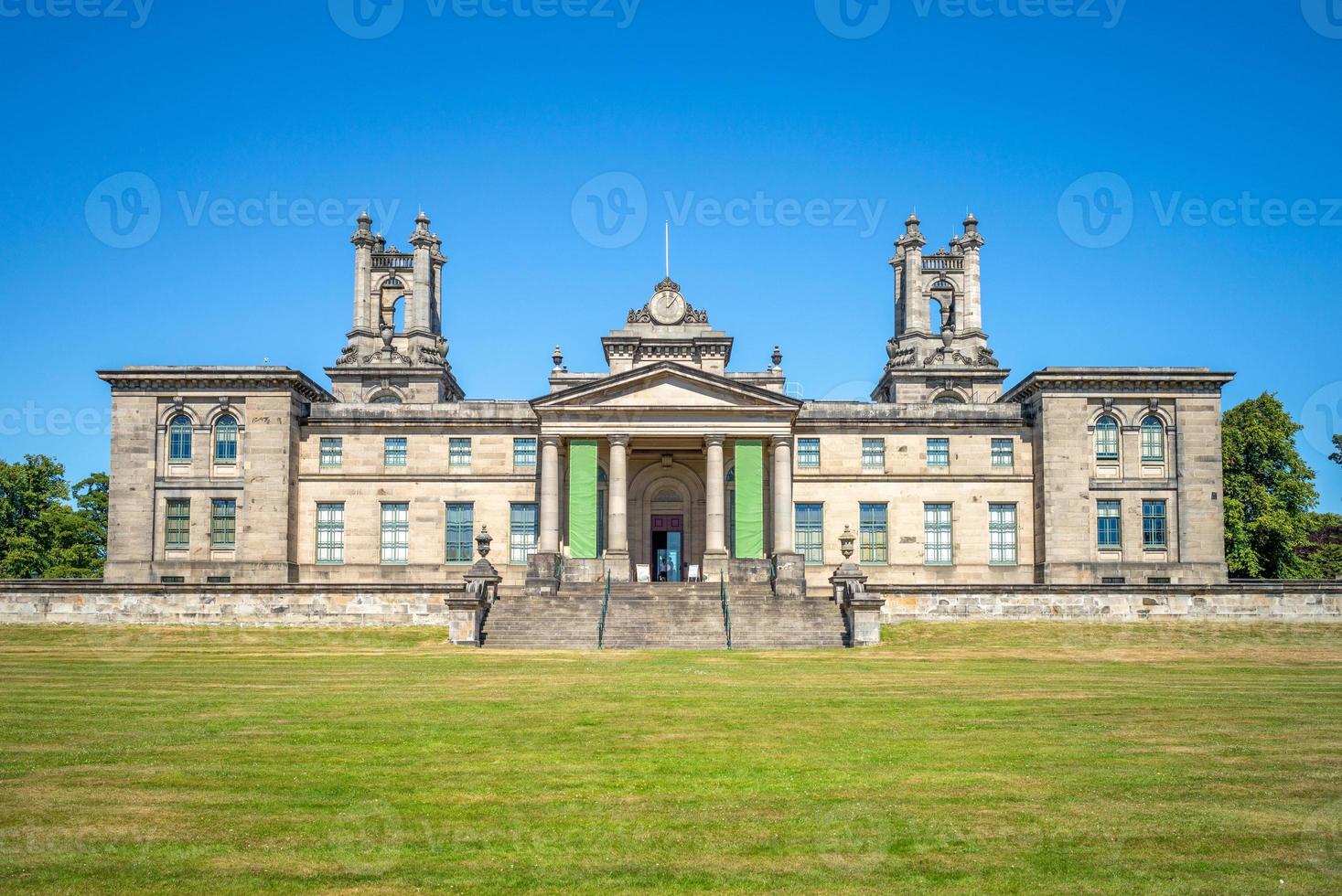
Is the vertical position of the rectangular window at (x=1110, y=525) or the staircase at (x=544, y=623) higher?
the rectangular window at (x=1110, y=525)

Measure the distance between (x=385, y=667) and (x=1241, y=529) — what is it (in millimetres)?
50004

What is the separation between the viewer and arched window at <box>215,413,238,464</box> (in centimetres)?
4984

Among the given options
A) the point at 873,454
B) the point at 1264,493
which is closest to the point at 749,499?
the point at 873,454

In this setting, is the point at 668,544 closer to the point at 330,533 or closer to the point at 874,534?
the point at 874,534

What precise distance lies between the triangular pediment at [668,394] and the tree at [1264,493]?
96.2ft

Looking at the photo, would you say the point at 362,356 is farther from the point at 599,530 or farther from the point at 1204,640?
the point at 1204,640

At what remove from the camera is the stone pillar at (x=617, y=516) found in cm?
4578

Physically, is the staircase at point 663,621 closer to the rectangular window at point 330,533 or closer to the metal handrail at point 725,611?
the metal handrail at point 725,611

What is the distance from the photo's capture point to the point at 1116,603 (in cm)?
4084

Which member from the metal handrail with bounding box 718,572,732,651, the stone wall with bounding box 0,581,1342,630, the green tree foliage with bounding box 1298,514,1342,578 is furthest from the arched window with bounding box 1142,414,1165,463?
the metal handrail with bounding box 718,572,732,651

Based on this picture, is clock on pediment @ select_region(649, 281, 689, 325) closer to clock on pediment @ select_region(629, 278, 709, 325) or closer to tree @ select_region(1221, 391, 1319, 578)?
clock on pediment @ select_region(629, 278, 709, 325)

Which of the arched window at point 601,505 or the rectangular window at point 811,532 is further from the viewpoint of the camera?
the rectangular window at point 811,532

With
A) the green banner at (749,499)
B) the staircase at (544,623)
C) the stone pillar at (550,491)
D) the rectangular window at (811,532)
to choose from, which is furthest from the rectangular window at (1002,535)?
the staircase at (544,623)

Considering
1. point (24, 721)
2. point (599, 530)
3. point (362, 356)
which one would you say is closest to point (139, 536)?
point (599, 530)
